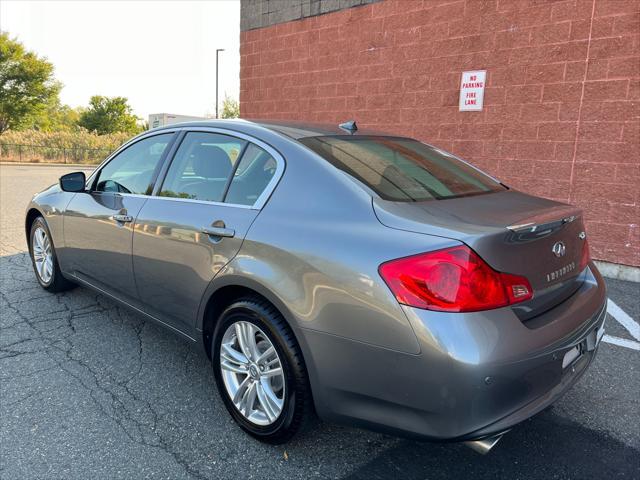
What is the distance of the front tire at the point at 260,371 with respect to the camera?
2201 mm

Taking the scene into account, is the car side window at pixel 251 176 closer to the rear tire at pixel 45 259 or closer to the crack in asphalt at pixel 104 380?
the crack in asphalt at pixel 104 380

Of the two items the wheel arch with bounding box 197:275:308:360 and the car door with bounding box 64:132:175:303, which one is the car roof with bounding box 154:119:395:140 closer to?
the car door with bounding box 64:132:175:303

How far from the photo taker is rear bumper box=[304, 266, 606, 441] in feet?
5.73

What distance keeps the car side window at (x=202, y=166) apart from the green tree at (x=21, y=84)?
40610 mm

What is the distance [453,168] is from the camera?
9.56ft

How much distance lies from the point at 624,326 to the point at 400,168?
2867mm

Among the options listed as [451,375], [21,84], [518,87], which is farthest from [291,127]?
[21,84]

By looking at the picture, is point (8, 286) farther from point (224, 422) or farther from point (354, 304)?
point (354, 304)

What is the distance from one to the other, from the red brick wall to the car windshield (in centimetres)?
361

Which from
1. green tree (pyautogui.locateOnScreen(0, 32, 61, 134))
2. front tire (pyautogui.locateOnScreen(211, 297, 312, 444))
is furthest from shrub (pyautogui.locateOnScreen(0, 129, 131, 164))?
front tire (pyautogui.locateOnScreen(211, 297, 312, 444))

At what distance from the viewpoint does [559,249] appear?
7.09ft

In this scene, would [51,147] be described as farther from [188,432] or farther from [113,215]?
[188,432]

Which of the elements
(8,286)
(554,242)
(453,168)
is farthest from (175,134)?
(8,286)

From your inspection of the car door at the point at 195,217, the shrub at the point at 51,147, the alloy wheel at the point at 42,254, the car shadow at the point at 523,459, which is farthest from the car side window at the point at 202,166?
the shrub at the point at 51,147
